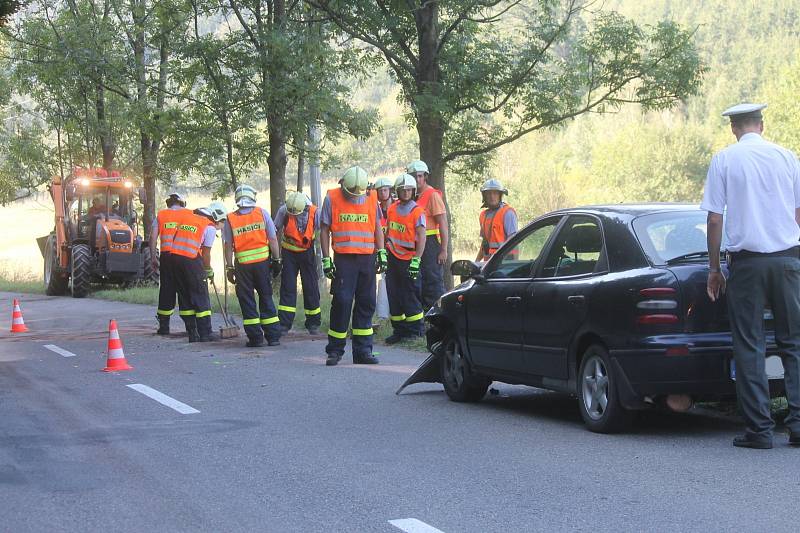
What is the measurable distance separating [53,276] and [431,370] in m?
22.4

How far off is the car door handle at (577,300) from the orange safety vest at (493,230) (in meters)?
6.31

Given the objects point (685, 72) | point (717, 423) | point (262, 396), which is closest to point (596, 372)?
point (717, 423)

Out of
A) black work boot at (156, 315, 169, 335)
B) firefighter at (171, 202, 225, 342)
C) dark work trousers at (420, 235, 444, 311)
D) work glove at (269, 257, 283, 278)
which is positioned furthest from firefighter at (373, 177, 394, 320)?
black work boot at (156, 315, 169, 335)

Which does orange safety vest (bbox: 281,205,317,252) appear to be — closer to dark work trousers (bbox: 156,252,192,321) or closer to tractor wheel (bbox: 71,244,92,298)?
dark work trousers (bbox: 156,252,192,321)

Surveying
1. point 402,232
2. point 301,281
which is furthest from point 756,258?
point 301,281

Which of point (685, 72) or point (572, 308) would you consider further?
point (685, 72)

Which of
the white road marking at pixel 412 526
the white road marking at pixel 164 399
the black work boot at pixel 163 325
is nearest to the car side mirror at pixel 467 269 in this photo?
the white road marking at pixel 164 399

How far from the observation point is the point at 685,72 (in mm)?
22734

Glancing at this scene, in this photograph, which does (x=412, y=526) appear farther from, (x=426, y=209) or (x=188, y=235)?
(x=188, y=235)

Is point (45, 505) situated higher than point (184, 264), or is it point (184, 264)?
point (184, 264)

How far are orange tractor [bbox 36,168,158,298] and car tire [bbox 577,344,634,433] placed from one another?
2154cm

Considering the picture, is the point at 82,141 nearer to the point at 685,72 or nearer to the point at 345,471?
the point at 685,72

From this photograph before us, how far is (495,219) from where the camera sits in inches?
575

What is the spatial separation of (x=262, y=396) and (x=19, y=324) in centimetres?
975
